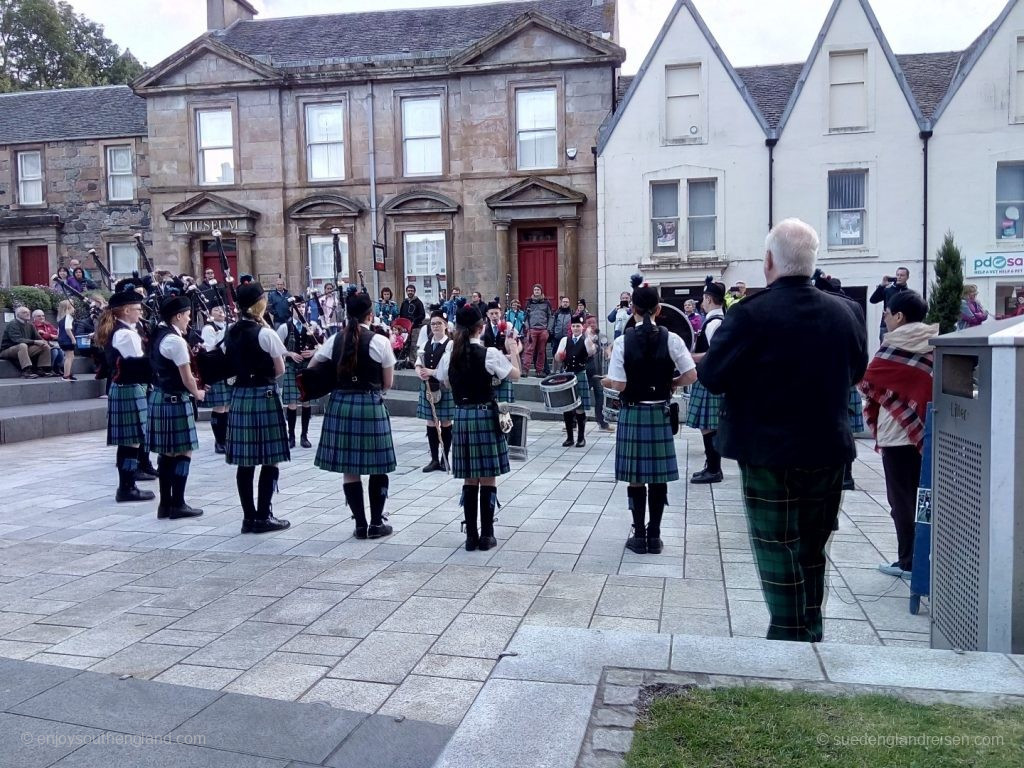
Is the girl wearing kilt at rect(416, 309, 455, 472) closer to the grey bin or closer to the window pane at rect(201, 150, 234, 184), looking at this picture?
the grey bin

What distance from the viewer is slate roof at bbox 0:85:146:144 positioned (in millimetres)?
24172

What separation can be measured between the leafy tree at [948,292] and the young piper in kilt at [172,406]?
13.1 meters

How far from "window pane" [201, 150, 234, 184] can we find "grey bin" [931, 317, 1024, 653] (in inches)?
838

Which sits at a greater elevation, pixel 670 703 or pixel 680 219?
pixel 680 219

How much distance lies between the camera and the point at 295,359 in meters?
10.3

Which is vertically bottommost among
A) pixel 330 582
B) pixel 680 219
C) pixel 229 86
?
pixel 330 582

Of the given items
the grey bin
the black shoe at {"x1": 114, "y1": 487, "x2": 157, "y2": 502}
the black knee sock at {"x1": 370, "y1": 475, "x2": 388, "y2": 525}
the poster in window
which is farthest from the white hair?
the poster in window

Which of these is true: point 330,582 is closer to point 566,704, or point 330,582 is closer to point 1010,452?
point 566,704

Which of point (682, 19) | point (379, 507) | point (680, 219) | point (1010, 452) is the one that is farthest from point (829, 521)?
point (682, 19)

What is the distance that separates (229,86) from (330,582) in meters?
19.5

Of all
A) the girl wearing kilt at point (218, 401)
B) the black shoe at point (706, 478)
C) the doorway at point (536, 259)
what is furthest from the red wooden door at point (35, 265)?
the black shoe at point (706, 478)

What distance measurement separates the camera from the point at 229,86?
21594 millimetres

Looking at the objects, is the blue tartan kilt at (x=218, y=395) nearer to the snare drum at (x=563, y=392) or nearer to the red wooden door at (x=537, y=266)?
the snare drum at (x=563, y=392)

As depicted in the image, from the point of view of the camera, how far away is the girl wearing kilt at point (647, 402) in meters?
5.86
